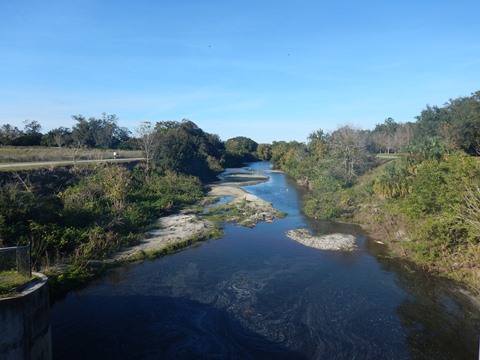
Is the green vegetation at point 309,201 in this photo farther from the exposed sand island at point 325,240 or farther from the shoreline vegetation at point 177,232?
the exposed sand island at point 325,240

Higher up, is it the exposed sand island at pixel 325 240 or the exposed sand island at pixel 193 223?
the exposed sand island at pixel 193 223

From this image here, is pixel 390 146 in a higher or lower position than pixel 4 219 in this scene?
higher

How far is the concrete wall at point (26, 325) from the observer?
960cm

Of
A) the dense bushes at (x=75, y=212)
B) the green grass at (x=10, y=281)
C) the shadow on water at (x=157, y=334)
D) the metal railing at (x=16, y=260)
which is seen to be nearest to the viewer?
the green grass at (x=10, y=281)

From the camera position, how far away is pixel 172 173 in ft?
178

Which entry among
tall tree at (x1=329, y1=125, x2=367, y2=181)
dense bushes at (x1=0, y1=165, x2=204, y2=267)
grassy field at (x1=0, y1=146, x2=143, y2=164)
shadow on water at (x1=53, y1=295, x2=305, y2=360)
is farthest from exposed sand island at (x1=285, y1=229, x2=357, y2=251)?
grassy field at (x1=0, y1=146, x2=143, y2=164)

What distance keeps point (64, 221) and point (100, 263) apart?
5303 millimetres

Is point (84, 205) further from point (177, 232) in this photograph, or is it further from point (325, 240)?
point (325, 240)

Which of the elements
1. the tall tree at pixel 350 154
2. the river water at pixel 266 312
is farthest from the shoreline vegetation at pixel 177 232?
the tall tree at pixel 350 154

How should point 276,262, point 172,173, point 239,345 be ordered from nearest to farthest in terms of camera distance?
point 239,345 < point 276,262 < point 172,173

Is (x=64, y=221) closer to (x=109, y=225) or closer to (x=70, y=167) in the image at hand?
(x=109, y=225)

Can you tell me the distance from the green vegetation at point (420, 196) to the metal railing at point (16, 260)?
18734mm

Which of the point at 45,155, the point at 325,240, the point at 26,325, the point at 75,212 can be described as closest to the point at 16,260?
the point at 26,325

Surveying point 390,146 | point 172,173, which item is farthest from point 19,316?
point 390,146
